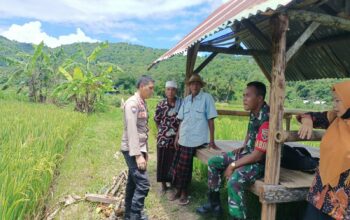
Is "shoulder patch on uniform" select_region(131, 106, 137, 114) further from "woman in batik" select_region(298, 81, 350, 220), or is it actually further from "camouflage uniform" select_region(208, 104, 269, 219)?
"woman in batik" select_region(298, 81, 350, 220)

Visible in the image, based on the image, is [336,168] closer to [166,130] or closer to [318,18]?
[318,18]

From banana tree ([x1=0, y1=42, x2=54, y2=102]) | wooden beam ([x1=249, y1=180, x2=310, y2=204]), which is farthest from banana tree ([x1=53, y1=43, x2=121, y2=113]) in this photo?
wooden beam ([x1=249, y1=180, x2=310, y2=204])

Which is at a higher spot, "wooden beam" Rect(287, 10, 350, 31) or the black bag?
"wooden beam" Rect(287, 10, 350, 31)

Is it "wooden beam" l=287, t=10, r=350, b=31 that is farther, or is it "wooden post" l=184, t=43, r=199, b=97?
"wooden post" l=184, t=43, r=199, b=97

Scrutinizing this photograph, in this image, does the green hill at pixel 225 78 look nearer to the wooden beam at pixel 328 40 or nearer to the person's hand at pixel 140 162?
the wooden beam at pixel 328 40

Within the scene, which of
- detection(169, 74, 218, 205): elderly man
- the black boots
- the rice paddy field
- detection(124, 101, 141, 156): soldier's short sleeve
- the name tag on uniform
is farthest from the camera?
detection(169, 74, 218, 205): elderly man

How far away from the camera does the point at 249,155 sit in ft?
11.8

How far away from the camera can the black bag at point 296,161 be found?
12.7ft

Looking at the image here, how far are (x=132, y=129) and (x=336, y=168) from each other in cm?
194

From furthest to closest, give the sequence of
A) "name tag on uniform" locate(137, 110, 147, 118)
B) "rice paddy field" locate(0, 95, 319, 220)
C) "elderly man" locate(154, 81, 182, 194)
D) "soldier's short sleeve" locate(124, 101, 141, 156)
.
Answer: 1. "elderly man" locate(154, 81, 182, 194)
2. "name tag on uniform" locate(137, 110, 147, 118)
3. "soldier's short sleeve" locate(124, 101, 141, 156)
4. "rice paddy field" locate(0, 95, 319, 220)

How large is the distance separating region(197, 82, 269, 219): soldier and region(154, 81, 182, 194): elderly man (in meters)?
1.28

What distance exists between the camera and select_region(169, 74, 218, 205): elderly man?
15.6 ft

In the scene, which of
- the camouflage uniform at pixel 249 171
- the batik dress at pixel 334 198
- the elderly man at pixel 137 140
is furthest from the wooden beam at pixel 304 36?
the elderly man at pixel 137 140

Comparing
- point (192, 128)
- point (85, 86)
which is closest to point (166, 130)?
point (192, 128)
